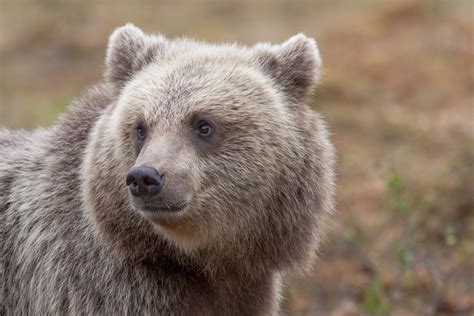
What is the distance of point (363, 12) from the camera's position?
18.1 metres

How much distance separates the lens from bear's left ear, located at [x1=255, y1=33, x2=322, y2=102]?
5.81 meters

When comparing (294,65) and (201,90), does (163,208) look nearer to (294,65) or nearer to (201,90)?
(201,90)

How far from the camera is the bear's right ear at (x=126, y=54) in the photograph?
5.83 metres

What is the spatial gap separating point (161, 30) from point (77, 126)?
13.3 m

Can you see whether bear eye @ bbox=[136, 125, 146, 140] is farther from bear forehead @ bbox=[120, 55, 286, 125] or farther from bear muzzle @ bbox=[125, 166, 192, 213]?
bear muzzle @ bbox=[125, 166, 192, 213]

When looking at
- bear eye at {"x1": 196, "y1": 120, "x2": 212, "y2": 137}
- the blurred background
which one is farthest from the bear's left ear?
the blurred background

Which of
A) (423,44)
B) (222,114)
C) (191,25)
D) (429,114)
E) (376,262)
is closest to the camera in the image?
(222,114)

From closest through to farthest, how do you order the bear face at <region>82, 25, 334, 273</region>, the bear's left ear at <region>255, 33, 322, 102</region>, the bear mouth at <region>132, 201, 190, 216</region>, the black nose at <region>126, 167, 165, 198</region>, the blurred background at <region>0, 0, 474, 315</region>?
the black nose at <region>126, 167, 165, 198</region>, the bear mouth at <region>132, 201, 190, 216</region>, the bear face at <region>82, 25, 334, 273</region>, the bear's left ear at <region>255, 33, 322, 102</region>, the blurred background at <region>0, 0, 474, 315</region>

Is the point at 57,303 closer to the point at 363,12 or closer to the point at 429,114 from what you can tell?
the point at 429,114

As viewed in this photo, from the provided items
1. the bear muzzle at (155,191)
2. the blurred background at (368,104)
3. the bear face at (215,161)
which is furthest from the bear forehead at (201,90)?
the blurred background at (368,104)

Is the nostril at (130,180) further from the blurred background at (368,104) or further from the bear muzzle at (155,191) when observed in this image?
the blurred background at (368,104)

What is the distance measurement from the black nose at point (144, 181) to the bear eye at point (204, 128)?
51 centimetres

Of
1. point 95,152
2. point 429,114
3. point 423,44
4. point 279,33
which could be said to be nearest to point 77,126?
point 95,152

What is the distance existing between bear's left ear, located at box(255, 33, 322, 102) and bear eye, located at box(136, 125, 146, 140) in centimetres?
92
